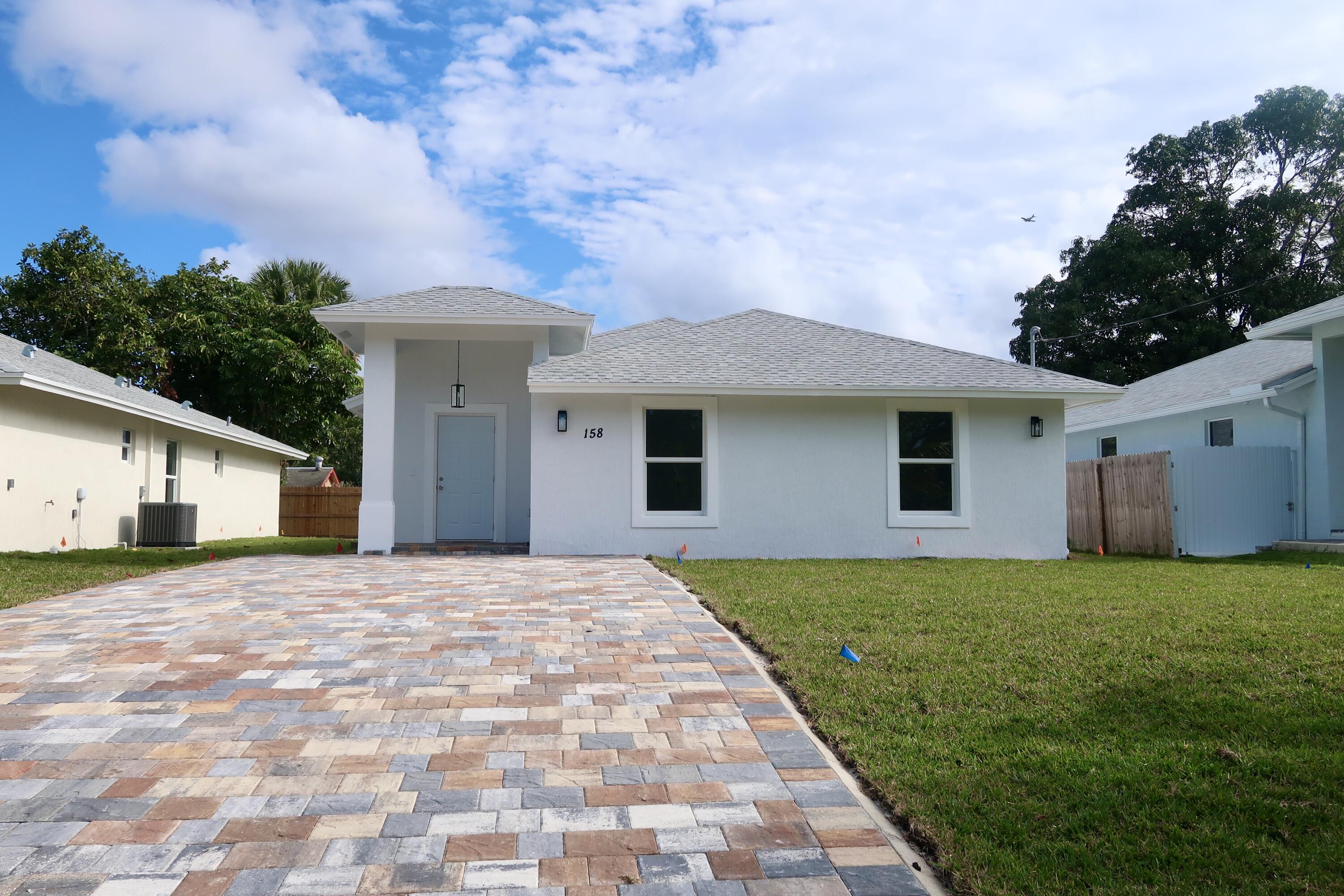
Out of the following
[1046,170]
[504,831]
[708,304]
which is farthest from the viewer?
[708,304]

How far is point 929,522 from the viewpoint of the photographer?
1256 centimetres

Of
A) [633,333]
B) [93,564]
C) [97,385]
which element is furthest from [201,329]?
[633,333]

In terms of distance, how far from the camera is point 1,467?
1224 cm

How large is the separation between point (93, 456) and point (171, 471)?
3402 millimetres

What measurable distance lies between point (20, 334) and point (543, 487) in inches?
910

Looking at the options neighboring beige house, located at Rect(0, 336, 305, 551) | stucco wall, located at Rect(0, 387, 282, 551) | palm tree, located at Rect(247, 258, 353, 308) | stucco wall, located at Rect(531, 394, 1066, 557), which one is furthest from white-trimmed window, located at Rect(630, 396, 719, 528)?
palm tree, located at Rect(247, 258, 353, 308)

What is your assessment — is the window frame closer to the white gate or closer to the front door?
the white gate

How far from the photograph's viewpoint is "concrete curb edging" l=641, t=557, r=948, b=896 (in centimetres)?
270

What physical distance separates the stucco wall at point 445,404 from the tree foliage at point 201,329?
12.9 meters

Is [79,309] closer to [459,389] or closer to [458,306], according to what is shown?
[459,389]

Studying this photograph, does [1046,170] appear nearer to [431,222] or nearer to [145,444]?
[431,222]

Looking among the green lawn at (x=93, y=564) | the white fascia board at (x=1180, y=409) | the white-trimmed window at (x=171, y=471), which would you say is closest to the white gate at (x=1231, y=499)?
the white fascia board at (x=1180, y=409)

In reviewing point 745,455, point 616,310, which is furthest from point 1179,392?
point 616,310

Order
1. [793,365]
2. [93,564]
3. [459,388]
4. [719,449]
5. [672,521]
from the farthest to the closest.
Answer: [459,388], [793,365], [719,449], [672,521], [93,564]
